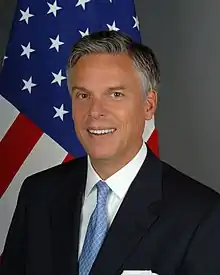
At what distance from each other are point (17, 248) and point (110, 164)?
332mm

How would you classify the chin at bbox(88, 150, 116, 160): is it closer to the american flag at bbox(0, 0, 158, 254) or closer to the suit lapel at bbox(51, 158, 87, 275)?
the suit lapel at bbox(51, 158, 87, 275)

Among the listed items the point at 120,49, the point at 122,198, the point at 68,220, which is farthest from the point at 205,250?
the point at 120,49

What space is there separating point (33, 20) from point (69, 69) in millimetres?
691

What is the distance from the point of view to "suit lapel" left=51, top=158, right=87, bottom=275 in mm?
1392

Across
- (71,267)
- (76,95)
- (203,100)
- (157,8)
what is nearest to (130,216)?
(71,267)

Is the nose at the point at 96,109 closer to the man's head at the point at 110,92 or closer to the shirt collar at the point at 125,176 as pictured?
the man's head at the point at 110,92

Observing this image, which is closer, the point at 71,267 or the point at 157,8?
the point at 71,267

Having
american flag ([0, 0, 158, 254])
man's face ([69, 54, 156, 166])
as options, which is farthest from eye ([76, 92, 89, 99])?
american flag ([0, 0, 158, 254])

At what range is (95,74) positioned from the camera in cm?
134

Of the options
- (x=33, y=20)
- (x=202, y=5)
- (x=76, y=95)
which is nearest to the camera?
(x=76, y=95)

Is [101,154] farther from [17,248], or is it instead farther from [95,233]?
[17,248]

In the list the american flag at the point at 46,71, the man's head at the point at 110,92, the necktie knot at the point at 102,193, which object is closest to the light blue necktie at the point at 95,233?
the necktie knot at the point at 102,193

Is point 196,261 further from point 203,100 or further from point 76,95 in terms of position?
point 203,100

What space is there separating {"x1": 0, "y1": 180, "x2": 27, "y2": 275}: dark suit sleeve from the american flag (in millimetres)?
580
